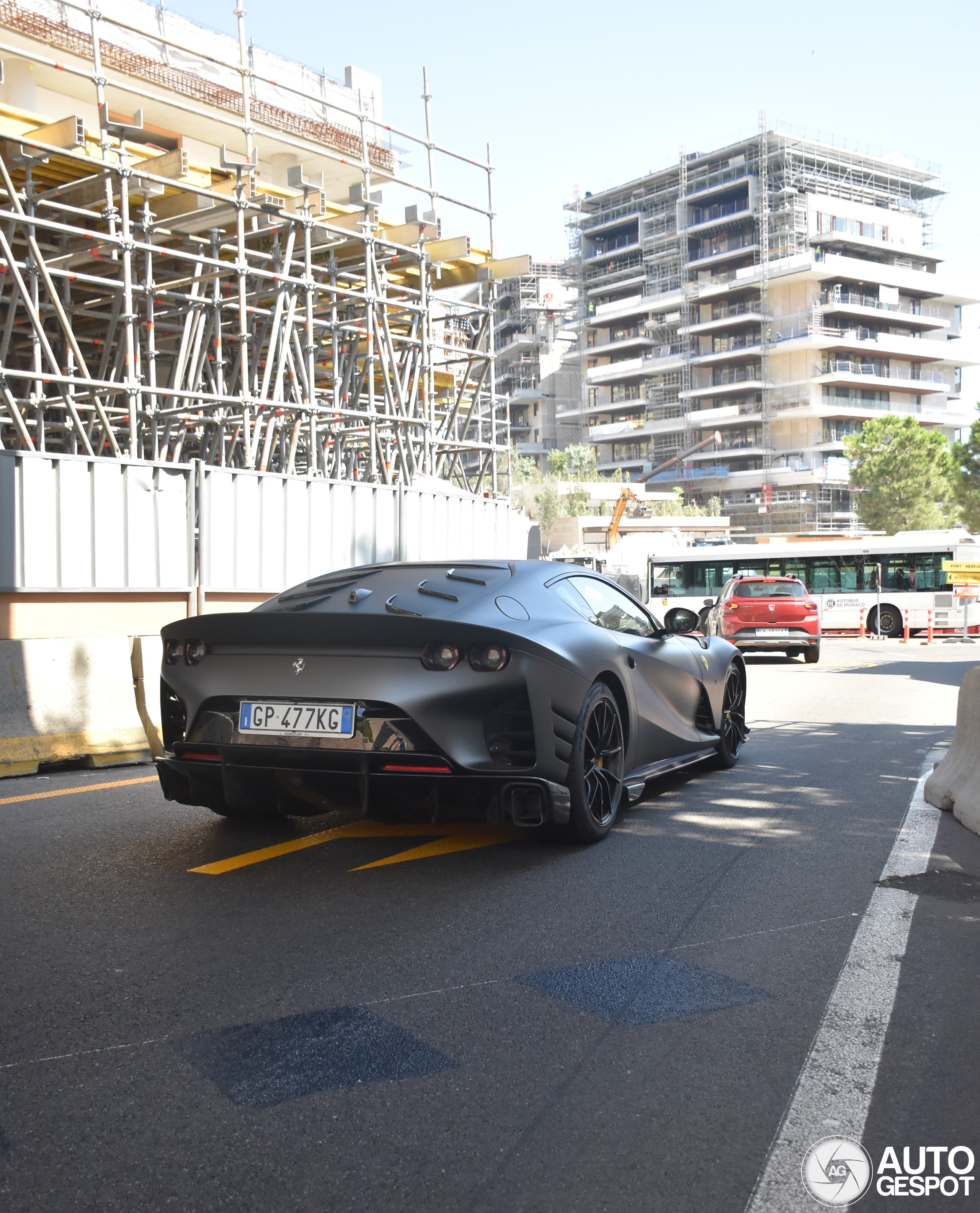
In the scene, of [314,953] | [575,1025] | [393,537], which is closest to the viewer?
[575,1025]

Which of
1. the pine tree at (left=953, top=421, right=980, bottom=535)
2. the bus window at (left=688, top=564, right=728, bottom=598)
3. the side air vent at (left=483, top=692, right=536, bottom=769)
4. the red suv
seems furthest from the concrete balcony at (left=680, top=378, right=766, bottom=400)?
the side air vent at (left=483, top=692, right=536, bottom=769)

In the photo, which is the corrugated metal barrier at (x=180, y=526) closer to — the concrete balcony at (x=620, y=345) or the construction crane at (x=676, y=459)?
the construction crane at (x=676, y=459)

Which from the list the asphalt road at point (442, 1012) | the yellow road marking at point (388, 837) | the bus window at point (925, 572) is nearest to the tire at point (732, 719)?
the asphalt road at point (442, 1012)

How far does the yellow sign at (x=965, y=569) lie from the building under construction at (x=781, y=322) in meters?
59.2

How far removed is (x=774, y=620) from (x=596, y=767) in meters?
17.4

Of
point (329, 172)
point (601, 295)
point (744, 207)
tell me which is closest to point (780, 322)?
point (744, 207)

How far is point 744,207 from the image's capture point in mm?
94250

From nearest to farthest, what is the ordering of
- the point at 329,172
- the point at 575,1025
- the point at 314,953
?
1. the point at 575,1025
2. the point at 314,953
3. the point at 329,172

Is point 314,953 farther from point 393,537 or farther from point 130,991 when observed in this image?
point 393,537

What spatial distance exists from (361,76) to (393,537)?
83.1 feet

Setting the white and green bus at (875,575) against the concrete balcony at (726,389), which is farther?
the concrete balcony at (726,389)

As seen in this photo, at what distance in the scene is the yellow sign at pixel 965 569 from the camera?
28.7 meters

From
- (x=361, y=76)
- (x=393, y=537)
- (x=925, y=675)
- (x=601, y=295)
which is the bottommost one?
(x=925, y=675)

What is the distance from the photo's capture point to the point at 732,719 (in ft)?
26.4
